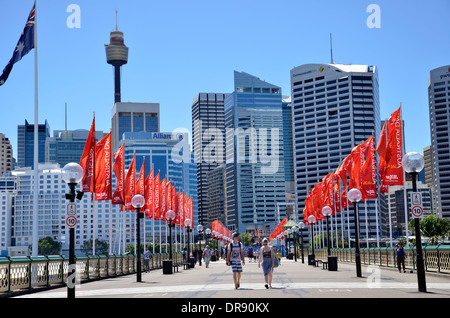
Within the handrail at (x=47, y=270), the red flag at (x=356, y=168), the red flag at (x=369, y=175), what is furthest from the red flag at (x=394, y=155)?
the handrail at (x=47, y=270)

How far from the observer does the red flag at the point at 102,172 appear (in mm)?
36781

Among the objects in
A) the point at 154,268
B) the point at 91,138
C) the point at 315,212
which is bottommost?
the point at 154,268

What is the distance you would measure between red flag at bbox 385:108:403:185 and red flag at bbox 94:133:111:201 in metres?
16.3

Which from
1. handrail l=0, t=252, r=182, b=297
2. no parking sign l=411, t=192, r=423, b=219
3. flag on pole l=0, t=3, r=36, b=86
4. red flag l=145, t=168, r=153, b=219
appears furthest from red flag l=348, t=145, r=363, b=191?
no parking sign l=411, t=192, r=423, b=219

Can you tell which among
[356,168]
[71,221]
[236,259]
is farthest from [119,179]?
[71,221]

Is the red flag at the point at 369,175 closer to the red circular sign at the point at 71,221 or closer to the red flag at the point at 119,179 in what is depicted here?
the red flag at the point at 119,179

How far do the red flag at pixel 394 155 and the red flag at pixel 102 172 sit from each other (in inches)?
641

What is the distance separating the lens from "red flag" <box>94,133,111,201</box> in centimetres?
3678

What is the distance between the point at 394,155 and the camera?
110ft
